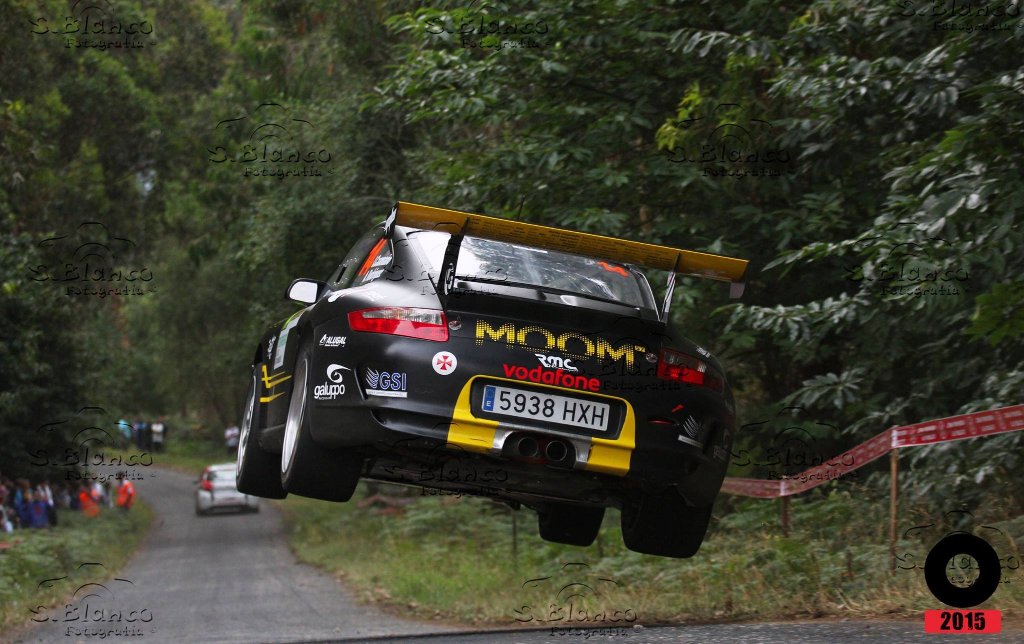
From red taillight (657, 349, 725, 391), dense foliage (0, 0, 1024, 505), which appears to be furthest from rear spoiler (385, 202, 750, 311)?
dense foliage (0, 0, 1024, 505)

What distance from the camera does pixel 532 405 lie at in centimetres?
577

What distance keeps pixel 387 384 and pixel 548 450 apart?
81 cm

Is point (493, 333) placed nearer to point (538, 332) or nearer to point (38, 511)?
point (538, 332)

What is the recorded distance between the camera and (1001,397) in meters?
8.34

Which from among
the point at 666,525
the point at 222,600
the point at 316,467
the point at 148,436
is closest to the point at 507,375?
the point at 316,467

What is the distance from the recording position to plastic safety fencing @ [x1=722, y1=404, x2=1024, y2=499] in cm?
688

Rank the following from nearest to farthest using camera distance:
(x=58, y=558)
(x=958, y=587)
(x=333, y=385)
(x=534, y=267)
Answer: (x=333, y=385)
(x=534, y=267)
(x=958, y=587)
(x=58, y=558)

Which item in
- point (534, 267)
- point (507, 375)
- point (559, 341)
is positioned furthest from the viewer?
point (534, 267)

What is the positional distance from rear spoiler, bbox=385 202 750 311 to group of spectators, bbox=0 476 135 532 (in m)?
13.3

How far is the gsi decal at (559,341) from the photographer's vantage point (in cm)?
582

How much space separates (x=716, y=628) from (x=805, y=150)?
5.15 metres

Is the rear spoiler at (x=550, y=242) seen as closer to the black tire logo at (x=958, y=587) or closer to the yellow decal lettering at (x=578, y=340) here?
the yellow decal lettering at (x=578, y=340)

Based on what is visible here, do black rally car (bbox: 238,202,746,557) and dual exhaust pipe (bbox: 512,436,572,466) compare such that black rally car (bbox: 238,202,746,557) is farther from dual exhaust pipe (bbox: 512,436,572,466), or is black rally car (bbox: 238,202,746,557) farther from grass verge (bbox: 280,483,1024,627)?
grass verge (bbox: 280,483,1024,627)

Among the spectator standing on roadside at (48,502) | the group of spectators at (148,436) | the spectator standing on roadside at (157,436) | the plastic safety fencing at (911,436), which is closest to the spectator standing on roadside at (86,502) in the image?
the spectator standing on roadside at (48,502)
